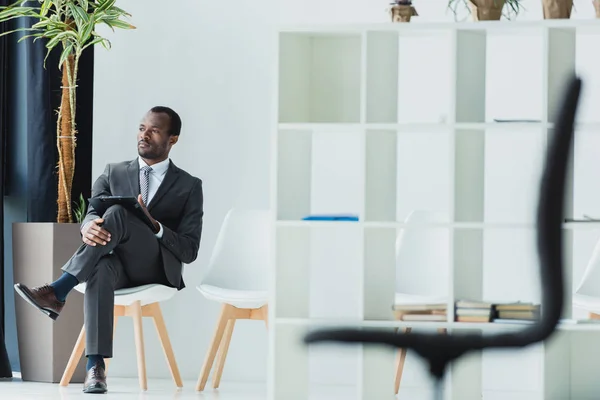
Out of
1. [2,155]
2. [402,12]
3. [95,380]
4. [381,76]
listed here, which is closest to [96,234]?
[95,380]

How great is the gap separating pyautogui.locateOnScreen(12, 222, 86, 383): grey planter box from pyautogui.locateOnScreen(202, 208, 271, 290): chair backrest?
63 centimetres

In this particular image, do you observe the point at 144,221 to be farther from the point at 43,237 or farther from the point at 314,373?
the point at 314,373

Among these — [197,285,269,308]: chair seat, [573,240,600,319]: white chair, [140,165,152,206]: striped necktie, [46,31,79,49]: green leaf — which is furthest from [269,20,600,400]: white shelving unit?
[46,31,79,49]: green leaf

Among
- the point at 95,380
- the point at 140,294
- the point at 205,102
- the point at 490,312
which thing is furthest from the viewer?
the point at 205,102

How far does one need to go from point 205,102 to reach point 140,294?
125 cm

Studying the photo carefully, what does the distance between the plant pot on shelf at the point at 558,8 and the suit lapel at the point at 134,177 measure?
195 centimetres

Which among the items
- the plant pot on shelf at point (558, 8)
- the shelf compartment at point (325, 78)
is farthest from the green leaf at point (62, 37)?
the plant pot on shelf at point (558, 8)

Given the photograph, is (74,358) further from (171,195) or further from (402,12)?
(402,12)

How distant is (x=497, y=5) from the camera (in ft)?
10.5

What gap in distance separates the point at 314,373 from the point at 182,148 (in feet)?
4.25

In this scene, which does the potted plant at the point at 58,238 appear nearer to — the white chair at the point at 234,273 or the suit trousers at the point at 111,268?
the suit trousers at the point at 111,268

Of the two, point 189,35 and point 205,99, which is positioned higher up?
point 189,35

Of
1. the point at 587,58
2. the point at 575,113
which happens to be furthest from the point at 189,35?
the point at 575,113

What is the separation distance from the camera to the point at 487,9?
3205 millimetres
